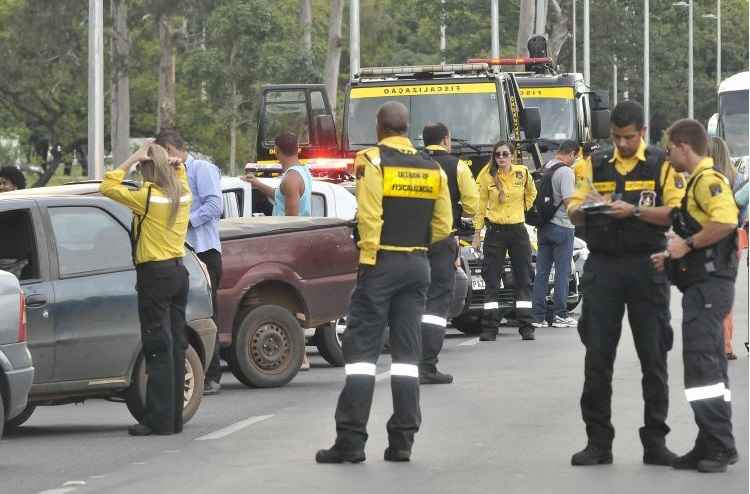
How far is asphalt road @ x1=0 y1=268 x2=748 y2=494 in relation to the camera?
31.3 ft

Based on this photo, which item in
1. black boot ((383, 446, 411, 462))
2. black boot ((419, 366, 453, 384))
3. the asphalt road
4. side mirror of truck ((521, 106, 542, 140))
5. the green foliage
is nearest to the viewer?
the asphalt road

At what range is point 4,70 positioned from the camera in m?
66.9

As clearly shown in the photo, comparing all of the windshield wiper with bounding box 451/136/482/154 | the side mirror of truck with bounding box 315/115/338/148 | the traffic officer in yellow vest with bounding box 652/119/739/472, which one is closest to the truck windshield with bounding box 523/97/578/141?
the side mirror of truck with bounding box 315/115/338/148

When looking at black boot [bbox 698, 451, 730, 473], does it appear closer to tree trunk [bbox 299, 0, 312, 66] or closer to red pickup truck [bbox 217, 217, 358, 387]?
red pickup truck [bbox 217, 217, 358, 387]

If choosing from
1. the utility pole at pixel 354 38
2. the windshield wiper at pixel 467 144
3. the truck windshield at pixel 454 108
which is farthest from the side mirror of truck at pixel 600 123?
the utility pole at pixel 354 38

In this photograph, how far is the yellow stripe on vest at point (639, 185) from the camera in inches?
392

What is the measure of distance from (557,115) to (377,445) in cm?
2215

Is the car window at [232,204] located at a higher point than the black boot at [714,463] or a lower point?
higher

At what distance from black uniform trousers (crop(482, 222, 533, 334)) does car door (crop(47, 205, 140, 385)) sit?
6.97 m

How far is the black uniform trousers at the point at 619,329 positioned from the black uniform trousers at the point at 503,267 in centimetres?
841

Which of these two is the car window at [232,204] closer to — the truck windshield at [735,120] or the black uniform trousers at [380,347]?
the black uniform trousers at [380,347]

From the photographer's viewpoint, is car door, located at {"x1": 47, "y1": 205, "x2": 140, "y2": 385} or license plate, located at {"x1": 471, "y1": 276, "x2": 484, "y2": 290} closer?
car door, located at {"x1": 47, "y1": 205, "x2": 140, "y2": 385}

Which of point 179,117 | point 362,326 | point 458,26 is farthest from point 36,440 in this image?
point 458,26

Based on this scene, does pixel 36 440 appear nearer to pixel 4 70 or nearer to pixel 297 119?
pixel 297 119
